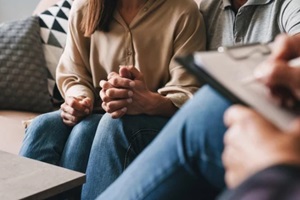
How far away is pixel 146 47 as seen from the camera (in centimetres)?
146

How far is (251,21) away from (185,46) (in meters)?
0.19

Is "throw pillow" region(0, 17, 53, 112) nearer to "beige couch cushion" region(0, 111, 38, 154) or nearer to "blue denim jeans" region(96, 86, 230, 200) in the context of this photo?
"beige couch cushion" region(0, 111, 38, 154)

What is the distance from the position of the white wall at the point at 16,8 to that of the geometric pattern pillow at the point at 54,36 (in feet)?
2.31

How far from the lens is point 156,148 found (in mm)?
799

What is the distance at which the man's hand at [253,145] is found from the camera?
536mm

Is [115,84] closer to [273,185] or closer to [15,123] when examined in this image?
[15,123]

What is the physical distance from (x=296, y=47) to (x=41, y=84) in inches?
48.2

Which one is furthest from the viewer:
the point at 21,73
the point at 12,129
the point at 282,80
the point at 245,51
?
the point at 21,73

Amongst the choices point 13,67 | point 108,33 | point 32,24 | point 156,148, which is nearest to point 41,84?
point 13,67

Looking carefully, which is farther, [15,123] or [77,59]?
[15,123]

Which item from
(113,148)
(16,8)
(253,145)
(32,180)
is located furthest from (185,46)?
(16,8)

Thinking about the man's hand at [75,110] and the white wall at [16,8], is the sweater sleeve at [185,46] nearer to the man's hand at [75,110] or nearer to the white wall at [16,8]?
the man's hand at [75,110]

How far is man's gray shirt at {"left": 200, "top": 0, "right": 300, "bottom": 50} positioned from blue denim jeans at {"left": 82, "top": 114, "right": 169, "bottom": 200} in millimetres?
346

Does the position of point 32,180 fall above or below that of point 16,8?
above
